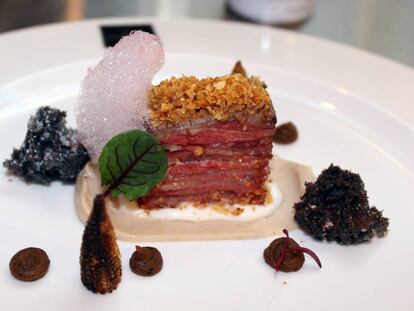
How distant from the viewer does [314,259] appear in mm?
2482

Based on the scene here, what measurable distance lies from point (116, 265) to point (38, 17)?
2.85 meters

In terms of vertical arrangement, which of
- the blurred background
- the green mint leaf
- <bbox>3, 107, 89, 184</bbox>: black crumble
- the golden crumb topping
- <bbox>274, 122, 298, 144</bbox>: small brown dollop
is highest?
the golden crumb topping

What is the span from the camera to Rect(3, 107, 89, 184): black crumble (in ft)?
8.86

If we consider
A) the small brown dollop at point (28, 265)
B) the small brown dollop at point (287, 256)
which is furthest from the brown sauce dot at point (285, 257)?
the small brown dollop at point (28, 265)

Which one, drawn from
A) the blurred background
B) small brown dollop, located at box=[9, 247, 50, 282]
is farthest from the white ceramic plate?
the blurred background

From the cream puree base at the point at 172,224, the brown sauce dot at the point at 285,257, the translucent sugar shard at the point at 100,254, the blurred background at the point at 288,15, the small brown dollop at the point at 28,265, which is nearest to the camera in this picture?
the translucent sugar shard at the point at 100,254

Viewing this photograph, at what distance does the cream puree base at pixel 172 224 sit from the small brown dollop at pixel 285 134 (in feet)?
1.21

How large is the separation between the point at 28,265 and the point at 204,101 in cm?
85

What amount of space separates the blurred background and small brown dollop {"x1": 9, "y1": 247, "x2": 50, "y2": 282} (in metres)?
2.49

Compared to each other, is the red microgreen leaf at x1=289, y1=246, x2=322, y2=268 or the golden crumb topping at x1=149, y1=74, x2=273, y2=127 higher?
the golden crumb topping at x1=149, y1=74, x2=273, y2=127

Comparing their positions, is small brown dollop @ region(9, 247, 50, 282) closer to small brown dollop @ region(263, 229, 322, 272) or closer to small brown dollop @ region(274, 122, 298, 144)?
small brown dollop @ region(263, 229, 322, 272)

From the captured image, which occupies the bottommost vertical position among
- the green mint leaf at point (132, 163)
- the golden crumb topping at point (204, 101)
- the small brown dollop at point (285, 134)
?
the small brown dollop at point (285, 134)

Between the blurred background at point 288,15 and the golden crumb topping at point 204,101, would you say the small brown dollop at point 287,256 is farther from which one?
the blurred background at point 288,15

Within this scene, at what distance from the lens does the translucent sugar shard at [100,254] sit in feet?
6.83
